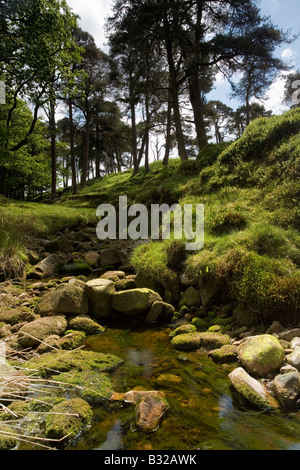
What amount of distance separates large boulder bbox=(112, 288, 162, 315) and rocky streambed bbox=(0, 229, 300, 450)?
2 centimetres

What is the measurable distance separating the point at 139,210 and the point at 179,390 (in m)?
10.3

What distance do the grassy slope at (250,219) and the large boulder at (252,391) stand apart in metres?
1.66

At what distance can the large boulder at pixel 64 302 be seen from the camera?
5.45 metres

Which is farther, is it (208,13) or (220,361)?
(208,13)

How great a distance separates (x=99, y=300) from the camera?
5.84 m

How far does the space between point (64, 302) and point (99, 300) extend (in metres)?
0.72

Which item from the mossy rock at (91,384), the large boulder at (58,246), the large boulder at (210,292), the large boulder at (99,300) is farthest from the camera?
the large boulder at (58,246)

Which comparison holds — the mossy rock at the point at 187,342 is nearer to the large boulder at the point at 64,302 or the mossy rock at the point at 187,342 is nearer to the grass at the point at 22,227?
the large boulder at the point at 64,302

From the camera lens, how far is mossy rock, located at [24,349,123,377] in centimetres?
363

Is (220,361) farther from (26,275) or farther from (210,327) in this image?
(26,275)

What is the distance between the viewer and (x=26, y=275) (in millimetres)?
8273

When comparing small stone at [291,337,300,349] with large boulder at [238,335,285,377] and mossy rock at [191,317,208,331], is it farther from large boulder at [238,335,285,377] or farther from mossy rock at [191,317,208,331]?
mossy rock at [191,317,208,331]

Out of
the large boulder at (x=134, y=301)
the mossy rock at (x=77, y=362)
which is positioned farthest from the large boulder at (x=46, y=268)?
the mossy rock at (x=77, y=362)
